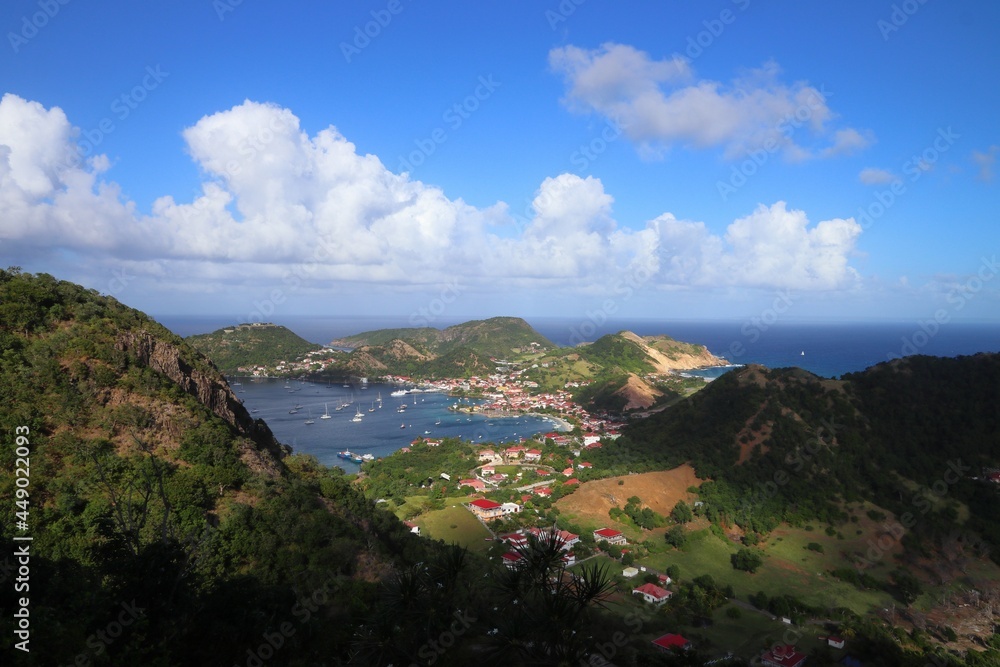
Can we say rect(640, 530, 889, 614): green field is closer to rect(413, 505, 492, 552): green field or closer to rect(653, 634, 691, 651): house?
rect(653, 634, 691, 651): house

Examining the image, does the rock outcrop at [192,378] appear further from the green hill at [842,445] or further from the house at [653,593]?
the green hill at [842,445]

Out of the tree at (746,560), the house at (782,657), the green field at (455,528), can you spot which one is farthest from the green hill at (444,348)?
the house at (782,657)

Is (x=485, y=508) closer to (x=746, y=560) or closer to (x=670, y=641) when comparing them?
(x=746, y=560)

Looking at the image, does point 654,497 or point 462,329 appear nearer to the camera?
point 654,497

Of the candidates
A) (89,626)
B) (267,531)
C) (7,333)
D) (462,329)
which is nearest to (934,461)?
(267,531)

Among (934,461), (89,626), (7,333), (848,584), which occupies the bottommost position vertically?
(848,584)

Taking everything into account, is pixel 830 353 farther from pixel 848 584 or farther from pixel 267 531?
pixel 267 531

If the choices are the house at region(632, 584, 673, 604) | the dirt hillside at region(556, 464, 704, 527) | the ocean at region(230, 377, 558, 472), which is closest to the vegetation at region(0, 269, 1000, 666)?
the house at region(632, 584, 673, 604)

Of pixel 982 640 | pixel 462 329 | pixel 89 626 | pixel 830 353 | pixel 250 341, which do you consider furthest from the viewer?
pixel 462 329
